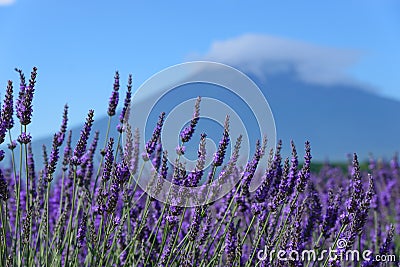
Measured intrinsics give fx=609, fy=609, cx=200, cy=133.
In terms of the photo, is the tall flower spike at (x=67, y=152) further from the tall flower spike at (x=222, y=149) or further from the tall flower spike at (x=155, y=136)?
the tall flower spike at (x=222, y=149)

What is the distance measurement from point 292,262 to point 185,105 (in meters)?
0.93

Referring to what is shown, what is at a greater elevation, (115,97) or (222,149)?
(115,97)

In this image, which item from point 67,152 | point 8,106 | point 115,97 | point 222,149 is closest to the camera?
point 8,106

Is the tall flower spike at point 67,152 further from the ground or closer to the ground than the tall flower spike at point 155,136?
further from the ground

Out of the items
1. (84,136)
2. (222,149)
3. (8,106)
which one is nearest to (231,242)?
(222,149)

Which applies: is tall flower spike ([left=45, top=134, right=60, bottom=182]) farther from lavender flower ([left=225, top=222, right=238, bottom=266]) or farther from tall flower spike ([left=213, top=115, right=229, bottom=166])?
lavender flower ([left=225, top=222, right=238, bottom=266])

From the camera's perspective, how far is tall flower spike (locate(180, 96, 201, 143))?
2791 millimetres

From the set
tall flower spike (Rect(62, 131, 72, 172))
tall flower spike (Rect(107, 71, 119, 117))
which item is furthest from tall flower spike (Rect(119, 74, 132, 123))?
tall flower spike (Rect(62, 131, 72, 172))

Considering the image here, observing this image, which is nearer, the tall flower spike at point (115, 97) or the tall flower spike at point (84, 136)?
the tall flower spike at point (84, 136)

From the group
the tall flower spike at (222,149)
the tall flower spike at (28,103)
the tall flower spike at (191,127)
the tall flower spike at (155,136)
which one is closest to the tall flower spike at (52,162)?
the tall flower spike at (28,103)

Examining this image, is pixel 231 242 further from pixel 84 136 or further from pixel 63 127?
pixel 63 127

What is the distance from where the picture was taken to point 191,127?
2.83 metres

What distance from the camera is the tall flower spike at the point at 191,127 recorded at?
2.79 meters

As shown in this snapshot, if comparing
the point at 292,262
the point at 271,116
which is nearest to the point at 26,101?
the point at 271,116
